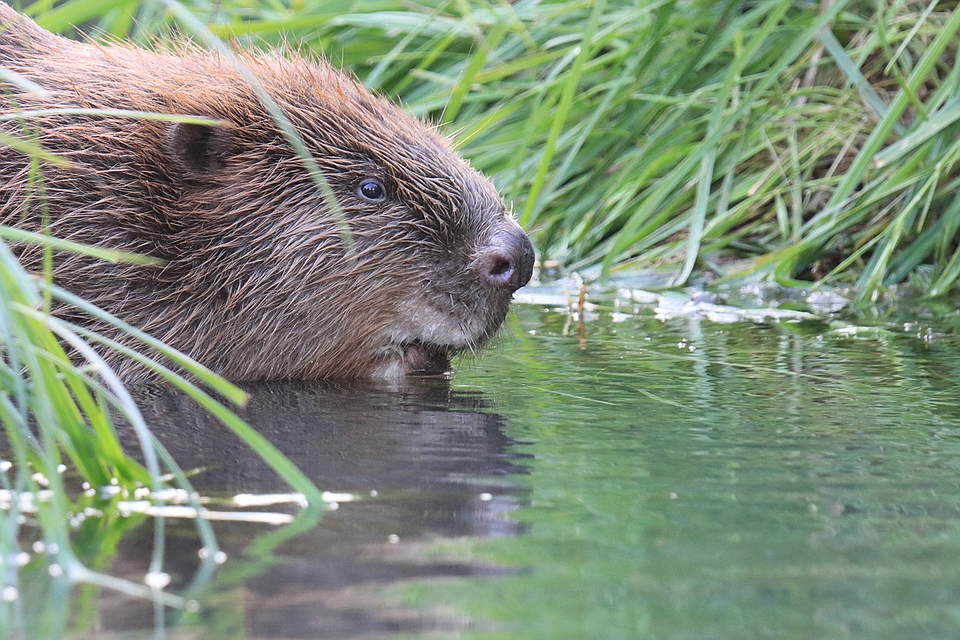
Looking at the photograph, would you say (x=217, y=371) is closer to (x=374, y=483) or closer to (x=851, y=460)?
(x=374, y=483)

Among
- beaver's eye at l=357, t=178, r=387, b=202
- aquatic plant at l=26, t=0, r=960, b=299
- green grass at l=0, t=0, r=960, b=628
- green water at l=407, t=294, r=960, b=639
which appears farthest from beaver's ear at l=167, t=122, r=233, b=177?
aquatic plant at l=26, t=0, r=960, b=299

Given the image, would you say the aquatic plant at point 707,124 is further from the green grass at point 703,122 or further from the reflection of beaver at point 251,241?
the reflection of beaver at point 251,241

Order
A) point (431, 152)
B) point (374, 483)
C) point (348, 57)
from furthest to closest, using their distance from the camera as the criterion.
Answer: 1. point (348, 57)
2. point (431, 152)
3. point (374, 483)

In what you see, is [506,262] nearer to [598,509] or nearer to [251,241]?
[251,241]

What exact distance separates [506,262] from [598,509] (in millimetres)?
1383

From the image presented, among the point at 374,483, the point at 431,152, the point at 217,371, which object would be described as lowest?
the point at 217,371

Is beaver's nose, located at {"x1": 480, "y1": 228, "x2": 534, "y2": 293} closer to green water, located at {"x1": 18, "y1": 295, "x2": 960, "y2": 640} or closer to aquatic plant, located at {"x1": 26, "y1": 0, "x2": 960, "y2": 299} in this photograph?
green water, located at {"x1": 18, "y1": 295, "x2": 960, "y2": 640}

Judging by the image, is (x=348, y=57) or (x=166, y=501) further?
A: (x=348, y=57)

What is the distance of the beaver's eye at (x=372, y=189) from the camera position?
3236mm

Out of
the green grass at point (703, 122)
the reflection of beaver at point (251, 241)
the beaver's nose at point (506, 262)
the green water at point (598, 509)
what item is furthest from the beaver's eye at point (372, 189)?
the green grass at point (703, 122)

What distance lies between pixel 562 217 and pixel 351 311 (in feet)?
8.28

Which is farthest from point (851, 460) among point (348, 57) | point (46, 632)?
point (348, 57)

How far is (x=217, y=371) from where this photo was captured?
10.2 feet

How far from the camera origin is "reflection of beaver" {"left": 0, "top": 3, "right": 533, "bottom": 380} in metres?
3.06
